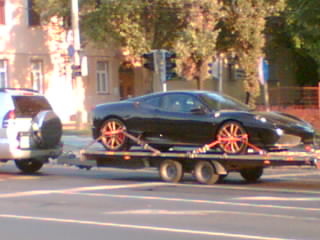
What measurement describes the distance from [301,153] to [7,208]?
549 cm

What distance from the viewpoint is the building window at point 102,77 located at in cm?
3818

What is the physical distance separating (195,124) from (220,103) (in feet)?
2.44

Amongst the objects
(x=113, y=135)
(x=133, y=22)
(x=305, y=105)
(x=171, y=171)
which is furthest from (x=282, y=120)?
(x=133, y=22)

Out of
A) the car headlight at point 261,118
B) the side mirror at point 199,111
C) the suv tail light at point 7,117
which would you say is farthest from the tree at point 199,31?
the car headlight at point 261,118

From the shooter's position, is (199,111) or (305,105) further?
(305,105)

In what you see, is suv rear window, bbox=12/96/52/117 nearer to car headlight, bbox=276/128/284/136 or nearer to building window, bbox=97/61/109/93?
car headlight, bbox=276/128/284/136

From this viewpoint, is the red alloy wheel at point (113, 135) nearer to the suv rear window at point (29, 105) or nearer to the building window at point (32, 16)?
the suv rear window at point (29, 105)

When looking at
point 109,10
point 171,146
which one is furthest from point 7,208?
point 109,10

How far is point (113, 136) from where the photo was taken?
14.8m

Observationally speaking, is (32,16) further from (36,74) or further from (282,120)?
(282,120)

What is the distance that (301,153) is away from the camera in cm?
1294

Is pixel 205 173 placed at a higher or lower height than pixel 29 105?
lower

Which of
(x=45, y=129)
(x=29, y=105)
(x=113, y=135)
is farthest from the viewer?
(x=29, y=105)

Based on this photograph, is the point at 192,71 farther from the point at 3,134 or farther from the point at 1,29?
the point at 3,134
